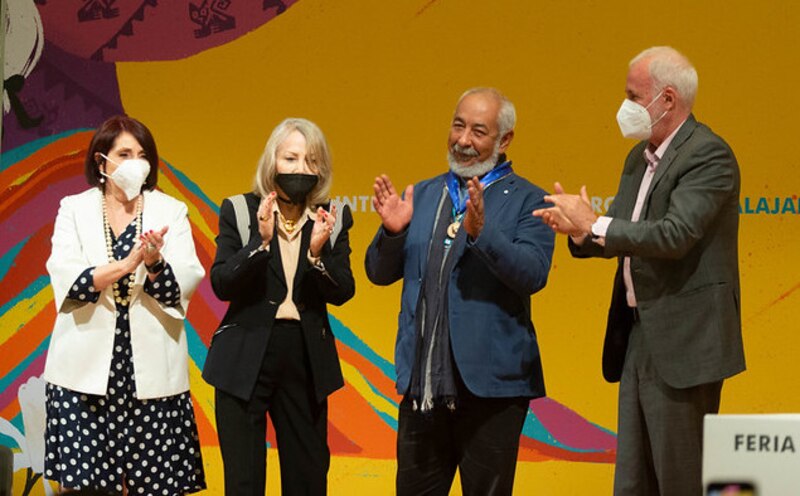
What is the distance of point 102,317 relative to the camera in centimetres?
408

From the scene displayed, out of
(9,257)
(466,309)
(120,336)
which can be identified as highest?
(9,257)

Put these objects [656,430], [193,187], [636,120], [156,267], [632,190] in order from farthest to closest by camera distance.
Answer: [193,187], [156,267], [632,190], [636,120], [656,430]

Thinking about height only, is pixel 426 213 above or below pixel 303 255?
above

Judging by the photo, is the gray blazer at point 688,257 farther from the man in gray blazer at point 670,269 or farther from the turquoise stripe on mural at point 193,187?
the turquoise stripe on mural at point 193,187

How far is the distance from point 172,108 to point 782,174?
111 inches

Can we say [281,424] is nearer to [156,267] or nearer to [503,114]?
[156,267]

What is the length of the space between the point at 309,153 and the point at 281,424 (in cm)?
92

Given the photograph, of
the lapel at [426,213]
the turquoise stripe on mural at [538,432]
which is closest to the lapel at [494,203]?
the lapel at [426,213]

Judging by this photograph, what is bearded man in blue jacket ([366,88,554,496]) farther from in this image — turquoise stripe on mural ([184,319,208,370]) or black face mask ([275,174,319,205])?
turquoise stripe on mural ([184,319,208,370])

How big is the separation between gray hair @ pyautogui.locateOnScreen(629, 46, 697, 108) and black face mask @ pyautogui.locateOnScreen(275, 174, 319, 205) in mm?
1166

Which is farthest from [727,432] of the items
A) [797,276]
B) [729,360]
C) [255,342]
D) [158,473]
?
[797,276]

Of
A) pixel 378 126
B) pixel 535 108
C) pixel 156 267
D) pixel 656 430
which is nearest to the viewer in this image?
pixel 656 430

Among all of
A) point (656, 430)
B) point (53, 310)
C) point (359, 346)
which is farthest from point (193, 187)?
point (656, 430)

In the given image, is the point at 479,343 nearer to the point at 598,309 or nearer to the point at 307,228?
the point at 307,228
